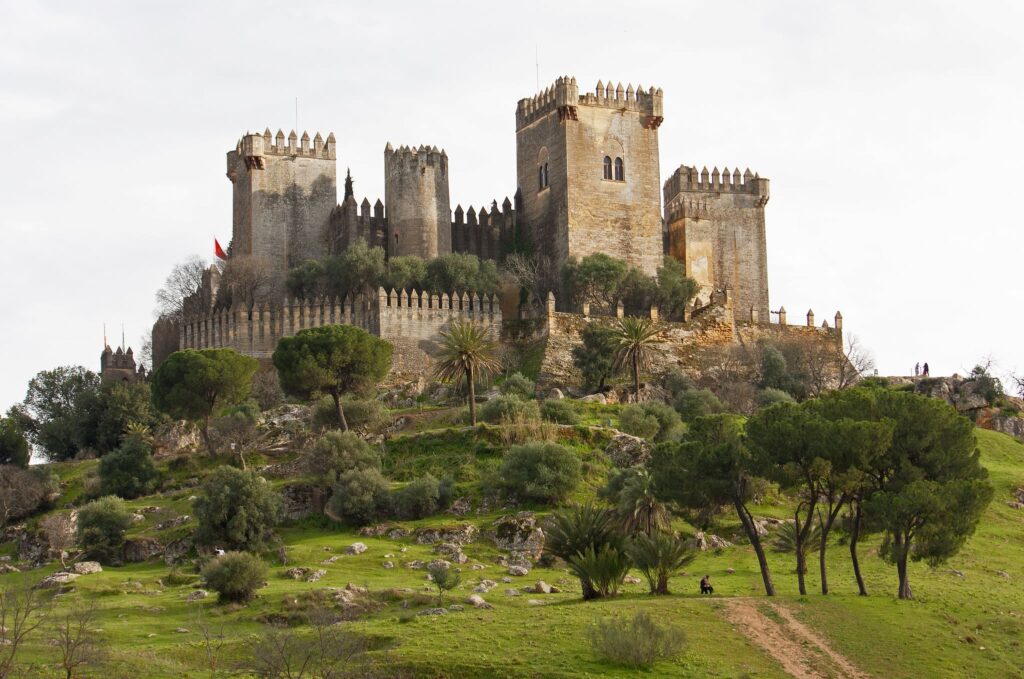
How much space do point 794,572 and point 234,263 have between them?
1584 inches

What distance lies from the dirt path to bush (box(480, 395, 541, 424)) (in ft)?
78.3

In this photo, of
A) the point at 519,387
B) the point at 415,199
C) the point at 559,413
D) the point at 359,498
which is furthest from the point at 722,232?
the point at 359,498

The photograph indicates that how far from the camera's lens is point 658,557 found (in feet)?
155

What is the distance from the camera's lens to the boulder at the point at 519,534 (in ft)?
186

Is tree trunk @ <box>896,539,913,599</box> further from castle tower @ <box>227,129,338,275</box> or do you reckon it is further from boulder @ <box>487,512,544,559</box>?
castle tower @ <box>227,129,338,275</box>

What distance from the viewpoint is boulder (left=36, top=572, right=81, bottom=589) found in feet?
171

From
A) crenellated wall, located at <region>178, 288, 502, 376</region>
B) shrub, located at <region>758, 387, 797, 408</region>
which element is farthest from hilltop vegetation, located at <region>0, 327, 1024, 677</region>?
crenellated wall, located at <region>178, 288, 502, 376</region>

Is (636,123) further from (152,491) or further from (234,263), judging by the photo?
(152,491)

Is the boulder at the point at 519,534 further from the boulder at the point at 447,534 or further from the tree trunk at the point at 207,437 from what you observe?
the tree trunk at the point at 207,437

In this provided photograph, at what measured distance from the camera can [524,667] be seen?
3922cm

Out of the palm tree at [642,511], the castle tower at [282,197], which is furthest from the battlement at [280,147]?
the palm tree at [642,511]

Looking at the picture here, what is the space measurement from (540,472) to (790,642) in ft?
63.0

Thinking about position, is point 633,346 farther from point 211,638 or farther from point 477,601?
point 211,638

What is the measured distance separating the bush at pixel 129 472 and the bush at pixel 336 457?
755cm
